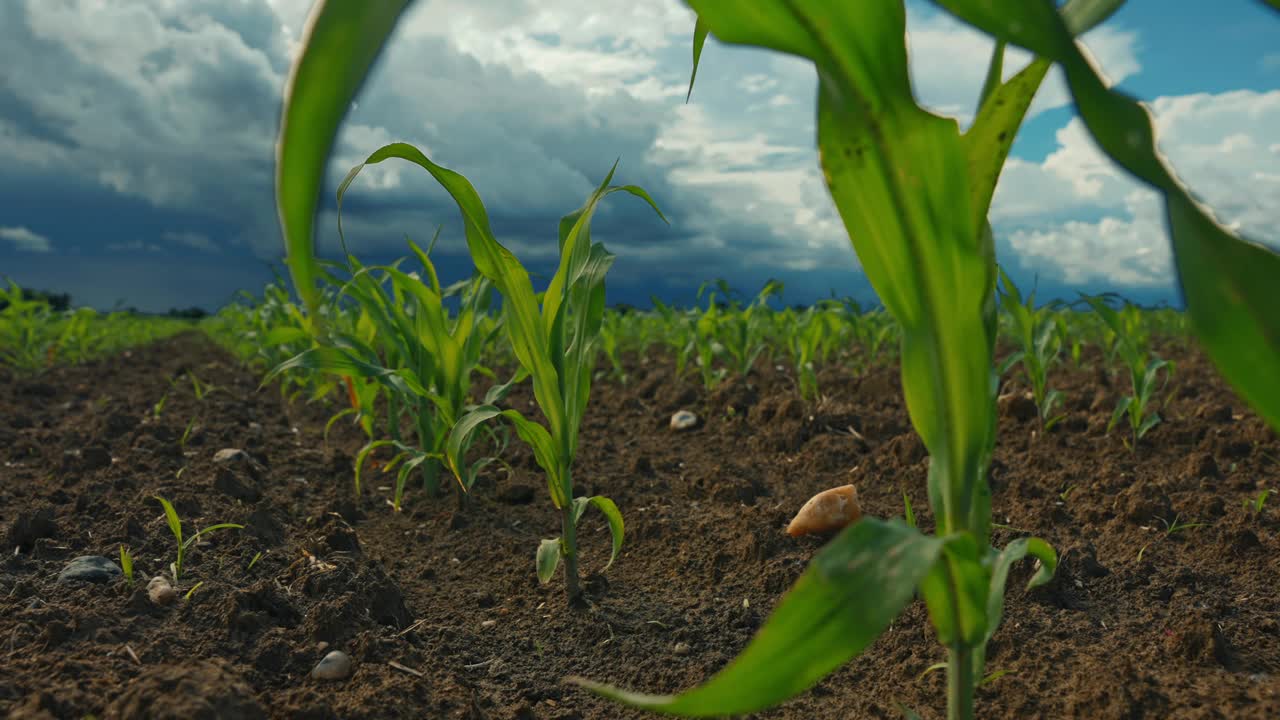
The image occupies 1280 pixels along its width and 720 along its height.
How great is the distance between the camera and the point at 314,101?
1.54 ft

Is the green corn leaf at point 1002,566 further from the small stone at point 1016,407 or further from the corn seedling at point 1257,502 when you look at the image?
the small stone at point 1016,407

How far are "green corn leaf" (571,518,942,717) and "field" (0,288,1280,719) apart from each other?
755 mm

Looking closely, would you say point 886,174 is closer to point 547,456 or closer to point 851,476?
point 547,456

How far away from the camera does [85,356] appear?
5.66m

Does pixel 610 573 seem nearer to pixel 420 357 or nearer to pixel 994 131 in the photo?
pixel 420 357

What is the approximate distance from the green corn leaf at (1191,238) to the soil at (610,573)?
741mm

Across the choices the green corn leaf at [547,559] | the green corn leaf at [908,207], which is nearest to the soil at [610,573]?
the green corn leaf at [547,559]

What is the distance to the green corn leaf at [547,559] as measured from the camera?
162 centimetres

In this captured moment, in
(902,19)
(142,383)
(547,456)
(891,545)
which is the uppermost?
(902,19)

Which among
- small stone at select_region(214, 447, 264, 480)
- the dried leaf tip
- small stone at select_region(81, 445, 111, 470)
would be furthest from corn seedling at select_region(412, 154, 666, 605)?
small stone at select_region(81, 445, 111, 470)

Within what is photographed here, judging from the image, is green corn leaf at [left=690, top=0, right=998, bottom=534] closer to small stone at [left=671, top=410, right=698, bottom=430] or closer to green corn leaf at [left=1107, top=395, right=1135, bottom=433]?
green corn leaf at [left=1107, top=395, right=1135, bottom=433]

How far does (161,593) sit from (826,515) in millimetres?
1472

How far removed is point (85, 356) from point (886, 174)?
6442mm

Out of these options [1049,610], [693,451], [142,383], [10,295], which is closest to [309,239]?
[1049,610]
